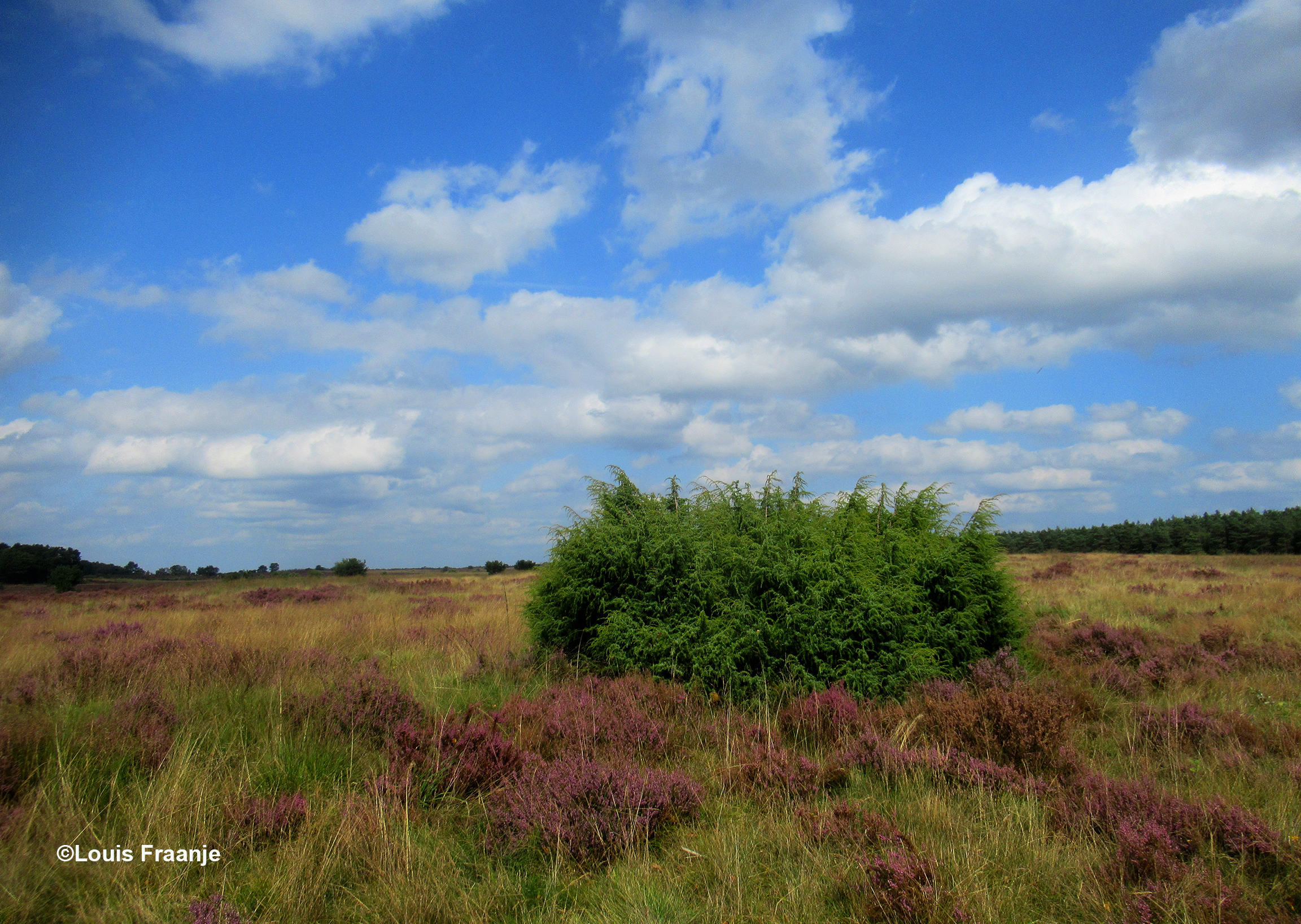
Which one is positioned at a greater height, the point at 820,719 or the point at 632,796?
the point at 632,796

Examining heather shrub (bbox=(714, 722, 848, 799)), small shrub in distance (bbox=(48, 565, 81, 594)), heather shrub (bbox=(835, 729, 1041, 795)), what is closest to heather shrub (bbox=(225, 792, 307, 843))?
heather shrub (bbox=(714, 722, 848, 799))

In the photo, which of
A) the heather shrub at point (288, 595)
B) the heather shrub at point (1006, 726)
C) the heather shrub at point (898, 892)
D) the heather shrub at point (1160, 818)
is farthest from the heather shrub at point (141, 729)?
the heather shrub at point (288, 595)

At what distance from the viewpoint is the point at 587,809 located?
4004mm

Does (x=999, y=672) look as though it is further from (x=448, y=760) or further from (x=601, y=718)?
(x=448, y=760)

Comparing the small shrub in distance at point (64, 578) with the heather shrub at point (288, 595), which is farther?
the small shrub in distance at point (64, 578)

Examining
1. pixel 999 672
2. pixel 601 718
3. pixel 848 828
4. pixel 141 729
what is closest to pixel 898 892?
pixel 848 828

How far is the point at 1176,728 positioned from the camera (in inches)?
230

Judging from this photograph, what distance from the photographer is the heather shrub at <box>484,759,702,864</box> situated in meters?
3.76

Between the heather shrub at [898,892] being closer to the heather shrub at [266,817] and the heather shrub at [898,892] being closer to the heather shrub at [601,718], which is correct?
the heather shrub at [601,718]

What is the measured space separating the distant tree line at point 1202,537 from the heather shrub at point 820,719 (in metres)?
50.1

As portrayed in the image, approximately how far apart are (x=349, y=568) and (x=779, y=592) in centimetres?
4343

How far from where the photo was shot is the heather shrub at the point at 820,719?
5.71 m

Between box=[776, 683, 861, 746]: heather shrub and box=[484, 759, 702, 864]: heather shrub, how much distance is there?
5.64ft

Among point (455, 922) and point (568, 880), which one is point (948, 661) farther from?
point (455, 922)
